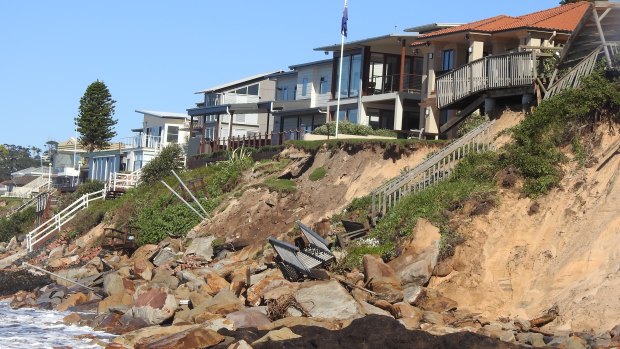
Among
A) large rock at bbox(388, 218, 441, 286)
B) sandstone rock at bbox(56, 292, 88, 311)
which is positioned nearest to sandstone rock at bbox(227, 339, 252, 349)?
large rock at bbox(388, 218, 441, 286)

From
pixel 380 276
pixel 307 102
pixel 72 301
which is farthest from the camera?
pixel 307 102

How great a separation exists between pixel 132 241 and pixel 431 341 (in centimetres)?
2537

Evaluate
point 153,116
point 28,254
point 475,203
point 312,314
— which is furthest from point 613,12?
point 153,116

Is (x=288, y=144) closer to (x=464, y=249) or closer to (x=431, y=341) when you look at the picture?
(x=464, y=249)

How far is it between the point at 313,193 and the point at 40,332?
14.4 m

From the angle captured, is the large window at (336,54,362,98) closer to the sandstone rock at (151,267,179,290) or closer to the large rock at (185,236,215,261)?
the large rock at (185,236,215,261)

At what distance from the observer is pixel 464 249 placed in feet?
96.0

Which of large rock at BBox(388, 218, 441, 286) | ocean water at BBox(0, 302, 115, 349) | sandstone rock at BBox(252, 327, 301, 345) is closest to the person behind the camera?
sandstone rock at BBox(252, 327, 301, 345)

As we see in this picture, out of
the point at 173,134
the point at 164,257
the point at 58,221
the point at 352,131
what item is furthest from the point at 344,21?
the point at 173,134

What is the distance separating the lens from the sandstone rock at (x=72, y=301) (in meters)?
34.7

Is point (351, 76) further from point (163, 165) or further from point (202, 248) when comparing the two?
point (202, 248)

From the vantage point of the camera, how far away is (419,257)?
29266 millimetres

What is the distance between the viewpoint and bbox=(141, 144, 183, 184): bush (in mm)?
60438

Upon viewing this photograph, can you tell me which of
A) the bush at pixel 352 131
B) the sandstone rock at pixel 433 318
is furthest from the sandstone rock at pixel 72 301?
the bush at pixel 352 131
